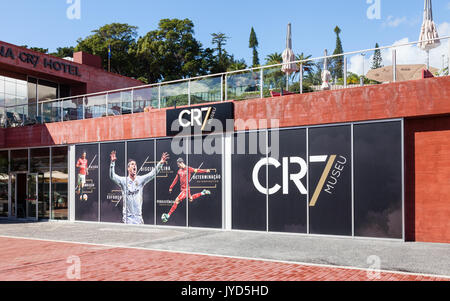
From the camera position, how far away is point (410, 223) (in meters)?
12.4

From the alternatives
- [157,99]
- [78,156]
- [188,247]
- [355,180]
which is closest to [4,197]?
[78,156]

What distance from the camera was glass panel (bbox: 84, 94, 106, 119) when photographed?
1955 centimetres

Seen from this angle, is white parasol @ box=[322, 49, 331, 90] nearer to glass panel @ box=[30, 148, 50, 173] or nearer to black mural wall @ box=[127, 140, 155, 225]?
black mural wall @ box=[127, 140, 155, 225]

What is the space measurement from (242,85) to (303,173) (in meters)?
3.97

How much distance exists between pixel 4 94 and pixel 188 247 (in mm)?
18482

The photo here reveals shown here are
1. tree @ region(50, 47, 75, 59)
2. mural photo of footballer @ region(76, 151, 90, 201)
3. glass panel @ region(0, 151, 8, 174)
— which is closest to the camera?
mural photo of footballer @ region(76, 151, 90, 201)

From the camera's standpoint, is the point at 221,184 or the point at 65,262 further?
the point at 221,184

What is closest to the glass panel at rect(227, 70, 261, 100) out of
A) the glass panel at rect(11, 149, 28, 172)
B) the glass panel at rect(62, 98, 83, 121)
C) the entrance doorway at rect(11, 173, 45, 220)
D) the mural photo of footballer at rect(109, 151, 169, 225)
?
the mural photo of footballer at rect(109, 151, 169, 225)

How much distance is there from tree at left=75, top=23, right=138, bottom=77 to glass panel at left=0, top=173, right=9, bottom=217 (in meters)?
37.3

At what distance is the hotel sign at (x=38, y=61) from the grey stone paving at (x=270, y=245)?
1041 cm

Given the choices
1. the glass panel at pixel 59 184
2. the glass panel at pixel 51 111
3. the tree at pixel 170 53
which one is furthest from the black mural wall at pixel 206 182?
the tree at pixel 170 53

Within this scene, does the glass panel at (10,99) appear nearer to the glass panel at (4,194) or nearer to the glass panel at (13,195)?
the glass panel at (4,194)

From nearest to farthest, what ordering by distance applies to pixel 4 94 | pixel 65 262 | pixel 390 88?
pixel 65 262
pixel 390 88
pixel 4 94
